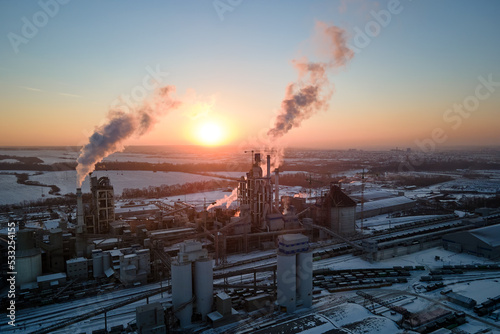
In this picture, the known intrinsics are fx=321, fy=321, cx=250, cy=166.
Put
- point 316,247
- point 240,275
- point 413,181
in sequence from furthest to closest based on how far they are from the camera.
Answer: point 413,181
point 316,247
point 240,275

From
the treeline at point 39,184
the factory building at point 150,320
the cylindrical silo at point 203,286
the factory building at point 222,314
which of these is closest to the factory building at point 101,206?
the cylindrical silo at point 203,286

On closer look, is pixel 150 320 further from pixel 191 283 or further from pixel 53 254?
pixel 53 254

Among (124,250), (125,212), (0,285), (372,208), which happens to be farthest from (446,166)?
(0,285)

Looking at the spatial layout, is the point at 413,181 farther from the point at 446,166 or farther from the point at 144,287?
the point at 144,287

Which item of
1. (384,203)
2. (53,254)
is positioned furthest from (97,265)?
(384,203)

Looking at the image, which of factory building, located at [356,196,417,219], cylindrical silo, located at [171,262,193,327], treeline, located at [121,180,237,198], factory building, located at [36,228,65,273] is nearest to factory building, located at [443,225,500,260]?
factory building, located at [356,196,417,219]

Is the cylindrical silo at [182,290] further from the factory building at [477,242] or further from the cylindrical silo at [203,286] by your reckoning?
the factory building at [477,242]
